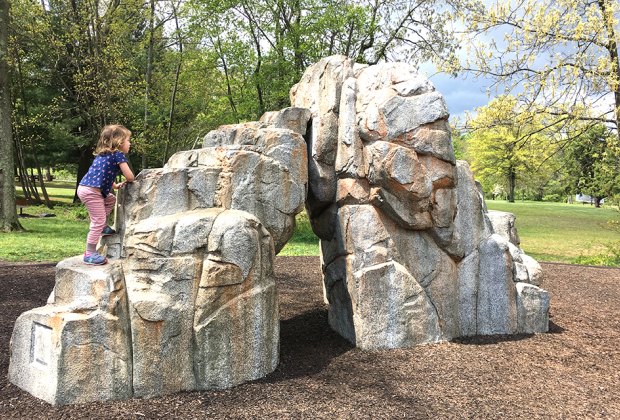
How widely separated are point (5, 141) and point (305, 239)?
1128cm

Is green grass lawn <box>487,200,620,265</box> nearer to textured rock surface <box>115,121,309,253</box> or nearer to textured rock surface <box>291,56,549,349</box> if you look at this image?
textured rock surface <box>291,56,549,349</box>

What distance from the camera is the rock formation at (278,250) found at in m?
4.84

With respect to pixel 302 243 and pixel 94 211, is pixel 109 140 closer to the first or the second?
pixel 94 211

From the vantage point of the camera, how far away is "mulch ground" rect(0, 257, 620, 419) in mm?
4723

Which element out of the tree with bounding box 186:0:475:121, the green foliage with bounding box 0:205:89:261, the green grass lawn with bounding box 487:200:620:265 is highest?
the tree with bounding box 186:0:475:121

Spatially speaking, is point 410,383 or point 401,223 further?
point 401,223

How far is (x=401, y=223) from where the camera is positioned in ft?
21.6

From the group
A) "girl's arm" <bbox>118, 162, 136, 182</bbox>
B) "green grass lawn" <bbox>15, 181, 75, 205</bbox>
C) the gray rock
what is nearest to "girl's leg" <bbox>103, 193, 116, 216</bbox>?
"girl's arm" <bbox>118, 162, 136, 182</bbox>

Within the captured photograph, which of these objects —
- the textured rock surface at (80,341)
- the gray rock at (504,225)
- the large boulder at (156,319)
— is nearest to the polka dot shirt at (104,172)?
the large boulder at (156,319)

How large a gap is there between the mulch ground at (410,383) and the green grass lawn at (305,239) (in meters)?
6.66

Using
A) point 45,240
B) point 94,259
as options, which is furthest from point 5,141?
point 94,259

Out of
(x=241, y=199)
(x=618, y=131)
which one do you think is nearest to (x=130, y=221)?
(x=241, y=199)

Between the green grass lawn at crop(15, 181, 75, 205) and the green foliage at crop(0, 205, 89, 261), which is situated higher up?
the green grass lawn at crop(15, 181, 75, 205)

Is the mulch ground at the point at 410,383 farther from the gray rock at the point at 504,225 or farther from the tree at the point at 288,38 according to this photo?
the tree at the point at 288,38
